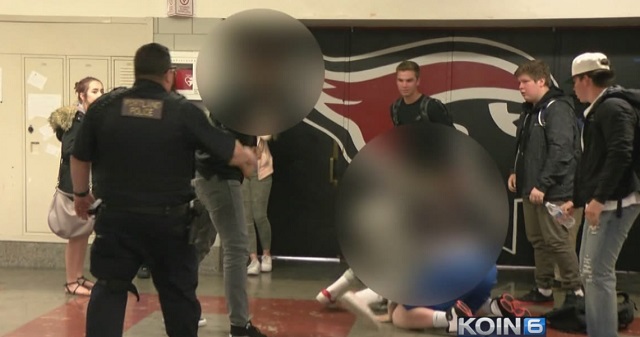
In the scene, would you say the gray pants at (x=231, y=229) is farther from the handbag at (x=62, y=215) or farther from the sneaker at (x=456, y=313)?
the handbag at (x=62, y=215)

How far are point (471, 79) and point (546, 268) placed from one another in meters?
1.61

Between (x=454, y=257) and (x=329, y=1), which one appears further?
(x=329, y=1)

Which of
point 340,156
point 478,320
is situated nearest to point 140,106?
point 478,320

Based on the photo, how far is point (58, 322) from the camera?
3828 millimetres

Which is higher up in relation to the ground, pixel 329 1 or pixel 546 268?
pixel 329 1

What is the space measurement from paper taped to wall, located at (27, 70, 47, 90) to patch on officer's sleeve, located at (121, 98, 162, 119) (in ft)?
9.02

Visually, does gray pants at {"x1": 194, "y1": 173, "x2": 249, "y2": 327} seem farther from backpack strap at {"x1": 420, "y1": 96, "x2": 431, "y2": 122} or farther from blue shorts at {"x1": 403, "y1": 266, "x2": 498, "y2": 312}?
backpack strap at {"x1": 420, "y1": 96, "x2": 431, "y2": 122}

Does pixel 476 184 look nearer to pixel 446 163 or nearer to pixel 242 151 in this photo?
pixel 446 163

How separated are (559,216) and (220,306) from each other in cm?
197

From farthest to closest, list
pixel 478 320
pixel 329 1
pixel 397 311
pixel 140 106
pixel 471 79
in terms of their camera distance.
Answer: pixel 471 79
pixel 329 1
pixel 397 311
pixel 478 320
pixel 140 106

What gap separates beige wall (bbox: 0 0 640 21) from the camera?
15.6 feet

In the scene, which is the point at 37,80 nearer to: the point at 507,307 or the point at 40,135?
the point at 40,135

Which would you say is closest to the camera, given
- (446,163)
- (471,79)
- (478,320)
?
(446,163)

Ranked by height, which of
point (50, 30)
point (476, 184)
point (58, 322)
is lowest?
point (58, 322)
